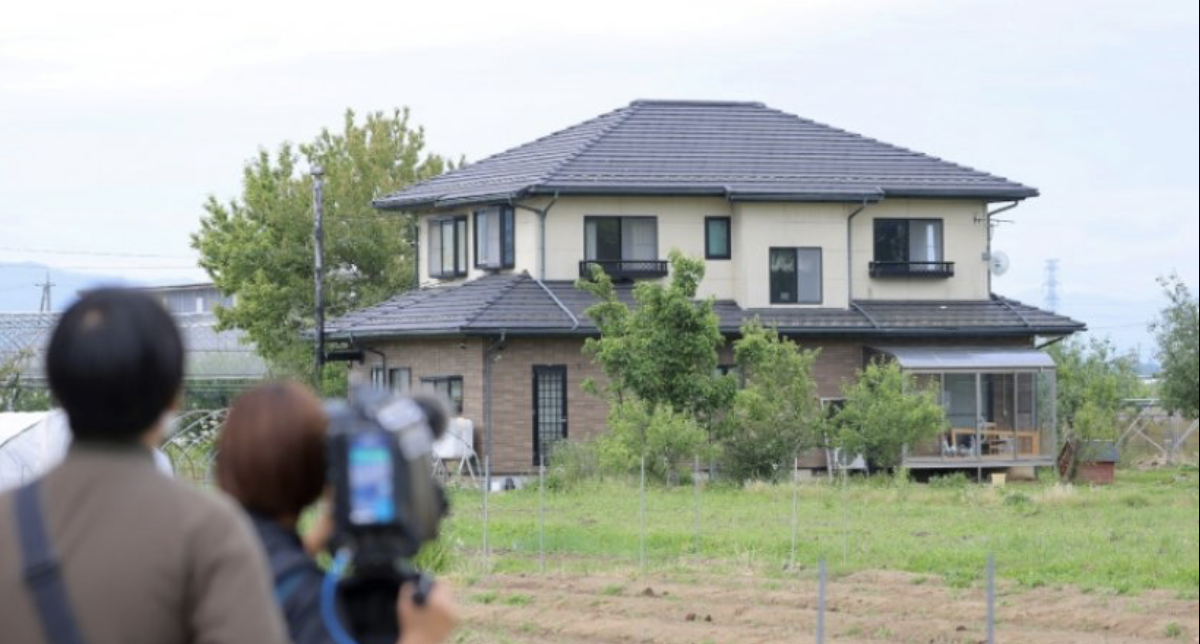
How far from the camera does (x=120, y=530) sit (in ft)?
10.3

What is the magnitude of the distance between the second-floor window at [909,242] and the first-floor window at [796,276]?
129 cm

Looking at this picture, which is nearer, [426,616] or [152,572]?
[152,572]

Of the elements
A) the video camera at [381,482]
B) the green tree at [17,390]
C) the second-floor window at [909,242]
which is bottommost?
the green tree at [17,390]

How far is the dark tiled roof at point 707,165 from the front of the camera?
117ft

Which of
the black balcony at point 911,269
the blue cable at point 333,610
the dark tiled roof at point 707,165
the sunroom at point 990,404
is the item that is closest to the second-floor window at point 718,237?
the dark tiled roof at point 707,165

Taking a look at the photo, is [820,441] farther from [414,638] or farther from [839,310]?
[414,638]

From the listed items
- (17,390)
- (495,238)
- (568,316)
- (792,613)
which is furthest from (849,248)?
(792,613)

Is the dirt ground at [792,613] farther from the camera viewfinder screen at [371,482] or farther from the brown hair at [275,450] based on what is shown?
the camera viewfinder screen at [371,482]

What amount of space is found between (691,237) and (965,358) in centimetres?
522

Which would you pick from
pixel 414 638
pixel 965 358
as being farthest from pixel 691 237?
pixel 414 638

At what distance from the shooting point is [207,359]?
175ft

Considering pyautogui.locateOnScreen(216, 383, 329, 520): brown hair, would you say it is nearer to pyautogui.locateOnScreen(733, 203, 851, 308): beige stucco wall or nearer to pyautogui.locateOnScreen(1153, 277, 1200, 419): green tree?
pyautogui.locateOnScreen(1153, 277, 1200, 419): green tree

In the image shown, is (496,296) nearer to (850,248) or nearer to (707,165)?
(707,165)

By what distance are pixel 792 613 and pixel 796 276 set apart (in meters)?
21.6
